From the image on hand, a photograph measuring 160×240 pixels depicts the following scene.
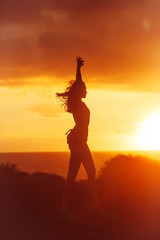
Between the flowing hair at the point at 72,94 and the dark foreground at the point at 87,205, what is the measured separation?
→ 3.50 m

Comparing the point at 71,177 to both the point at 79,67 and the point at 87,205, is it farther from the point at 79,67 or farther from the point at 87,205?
the point at 79,67

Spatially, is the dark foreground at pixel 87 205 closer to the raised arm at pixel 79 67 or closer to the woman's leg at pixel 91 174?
the woman's leg at pixel 91 174

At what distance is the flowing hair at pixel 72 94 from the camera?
1388cm

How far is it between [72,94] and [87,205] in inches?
161

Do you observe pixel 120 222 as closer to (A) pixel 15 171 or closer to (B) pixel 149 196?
(B) pixel 149 196

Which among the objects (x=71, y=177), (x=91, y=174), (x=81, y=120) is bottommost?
(x=71, y=177)

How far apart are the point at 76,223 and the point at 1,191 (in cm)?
395

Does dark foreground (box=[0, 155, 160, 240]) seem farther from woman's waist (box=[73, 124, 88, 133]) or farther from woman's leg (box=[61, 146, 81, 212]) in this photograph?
woman's waist (box=[73, 124, 88, 133])

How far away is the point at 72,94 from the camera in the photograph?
13992mm

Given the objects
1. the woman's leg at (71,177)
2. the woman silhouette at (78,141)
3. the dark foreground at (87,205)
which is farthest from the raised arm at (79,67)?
the dark foreground at (87,205)

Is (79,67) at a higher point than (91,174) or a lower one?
higher

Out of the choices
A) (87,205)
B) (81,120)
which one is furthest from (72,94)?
(87,205)

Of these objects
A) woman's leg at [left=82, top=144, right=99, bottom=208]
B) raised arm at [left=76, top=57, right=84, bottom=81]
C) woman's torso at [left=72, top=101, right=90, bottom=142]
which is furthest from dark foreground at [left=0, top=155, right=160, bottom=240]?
raised arm at [left=76, top=57, right=84, bottom=81]

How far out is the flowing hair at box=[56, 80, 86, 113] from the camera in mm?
13883
